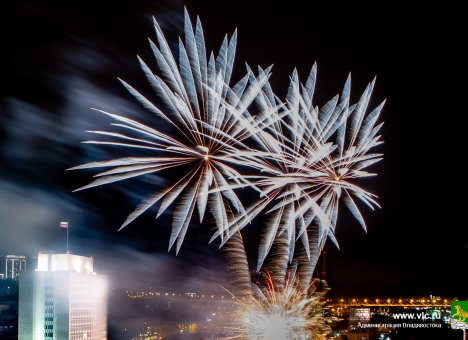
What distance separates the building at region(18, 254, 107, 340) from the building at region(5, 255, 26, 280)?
33265 mm

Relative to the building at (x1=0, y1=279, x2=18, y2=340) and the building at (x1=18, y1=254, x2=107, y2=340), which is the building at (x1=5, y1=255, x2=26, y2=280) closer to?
the building at (x1=0, y1=279, x2=18, y2=340)

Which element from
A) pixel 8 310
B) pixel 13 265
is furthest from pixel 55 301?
pixel 13 265

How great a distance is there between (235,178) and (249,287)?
2.60m

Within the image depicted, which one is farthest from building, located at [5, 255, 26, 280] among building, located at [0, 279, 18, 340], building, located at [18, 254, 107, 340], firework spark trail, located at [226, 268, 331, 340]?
firework spark trail, located at [226, 268, 331, 340]

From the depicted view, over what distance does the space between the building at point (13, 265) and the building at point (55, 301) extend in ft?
109

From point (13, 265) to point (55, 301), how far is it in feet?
136

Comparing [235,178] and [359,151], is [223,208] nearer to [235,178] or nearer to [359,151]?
[235,178]

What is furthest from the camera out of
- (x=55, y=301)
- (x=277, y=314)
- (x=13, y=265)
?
(x=13, y=265)

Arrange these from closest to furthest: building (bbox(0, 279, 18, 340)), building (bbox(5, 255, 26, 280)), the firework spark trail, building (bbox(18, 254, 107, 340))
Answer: the firework spark trail
building (bbox(18, 254, 107, 340))
building (bbox(0, 279, 18, 340))
building (bbox(5, 255, 26, 280))

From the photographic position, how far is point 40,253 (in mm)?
54875

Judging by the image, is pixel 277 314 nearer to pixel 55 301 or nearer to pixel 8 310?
pixel 55 301

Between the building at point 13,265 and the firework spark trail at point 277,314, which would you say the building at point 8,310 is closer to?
the building at point 13,265

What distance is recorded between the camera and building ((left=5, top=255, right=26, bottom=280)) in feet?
287

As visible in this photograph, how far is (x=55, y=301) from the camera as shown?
5322cm
